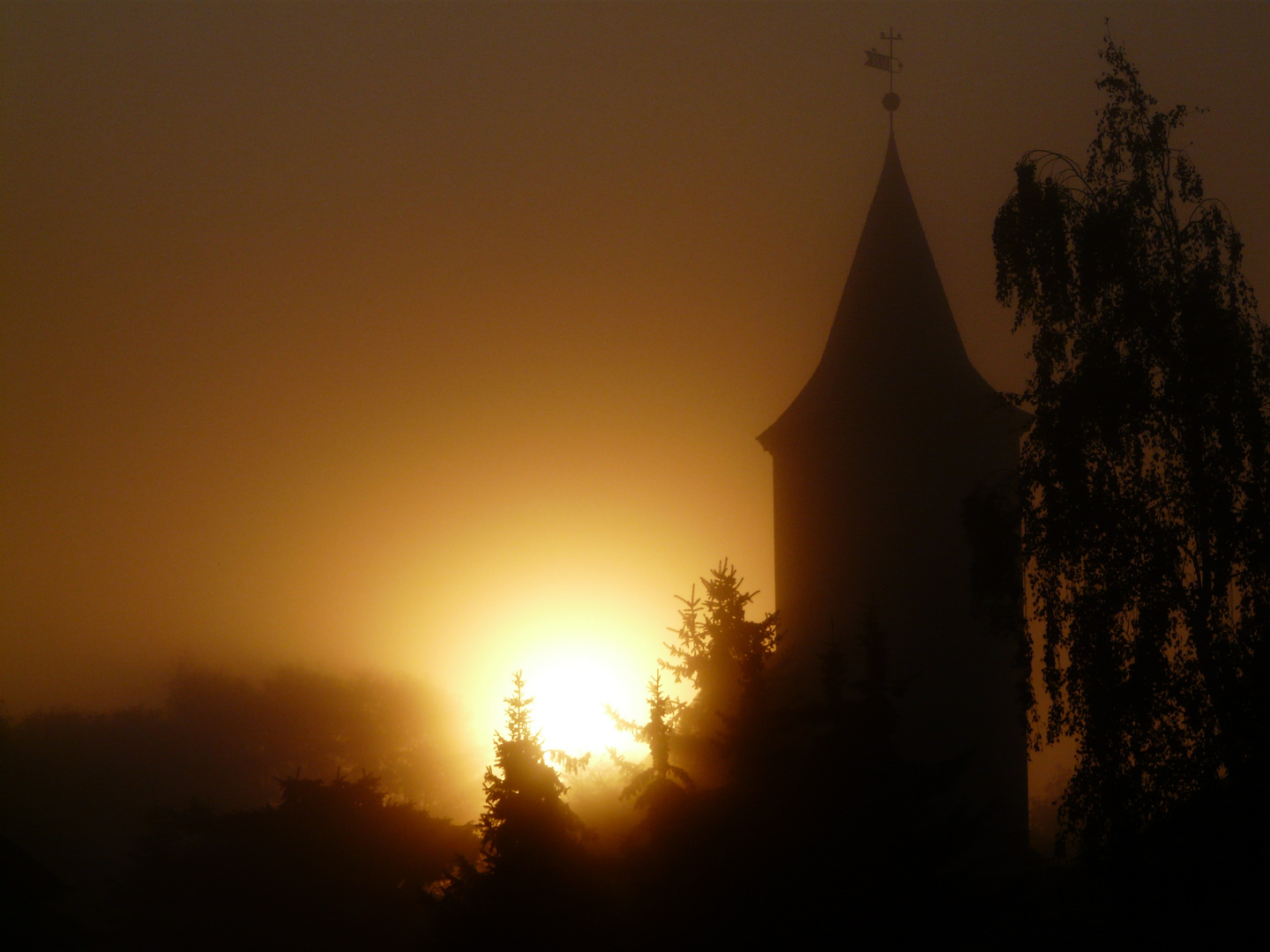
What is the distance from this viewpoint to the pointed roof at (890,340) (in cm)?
3041

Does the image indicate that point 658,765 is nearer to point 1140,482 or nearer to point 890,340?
point 1140,482

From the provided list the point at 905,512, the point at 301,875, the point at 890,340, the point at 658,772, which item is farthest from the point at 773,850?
the point at 890,340

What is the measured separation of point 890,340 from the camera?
31109 millimetres

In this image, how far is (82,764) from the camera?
48156 millimetres

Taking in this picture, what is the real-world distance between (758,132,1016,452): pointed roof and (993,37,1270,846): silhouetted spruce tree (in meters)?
13.4

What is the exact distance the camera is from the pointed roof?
99.8 feet

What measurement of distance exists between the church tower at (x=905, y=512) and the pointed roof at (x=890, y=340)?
0.13 feet

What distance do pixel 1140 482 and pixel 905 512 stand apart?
1373cm

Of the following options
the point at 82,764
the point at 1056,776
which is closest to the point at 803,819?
the point at 82,764

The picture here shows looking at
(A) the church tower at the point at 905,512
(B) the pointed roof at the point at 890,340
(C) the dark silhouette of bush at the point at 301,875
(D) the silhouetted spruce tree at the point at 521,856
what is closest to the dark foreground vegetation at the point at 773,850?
(D) the silhouetted spruce tree at the point at 521,856

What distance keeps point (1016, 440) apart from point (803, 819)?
54.0 feet

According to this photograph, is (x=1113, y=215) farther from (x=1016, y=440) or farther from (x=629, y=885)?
(x=1016, y=440)

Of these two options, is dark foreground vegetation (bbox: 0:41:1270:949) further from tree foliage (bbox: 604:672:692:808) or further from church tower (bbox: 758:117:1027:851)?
church tower (bbox: 758:117:1027:851)

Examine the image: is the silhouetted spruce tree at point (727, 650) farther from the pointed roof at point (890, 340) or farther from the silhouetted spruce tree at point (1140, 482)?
the pointed roof at point (890, 340)
